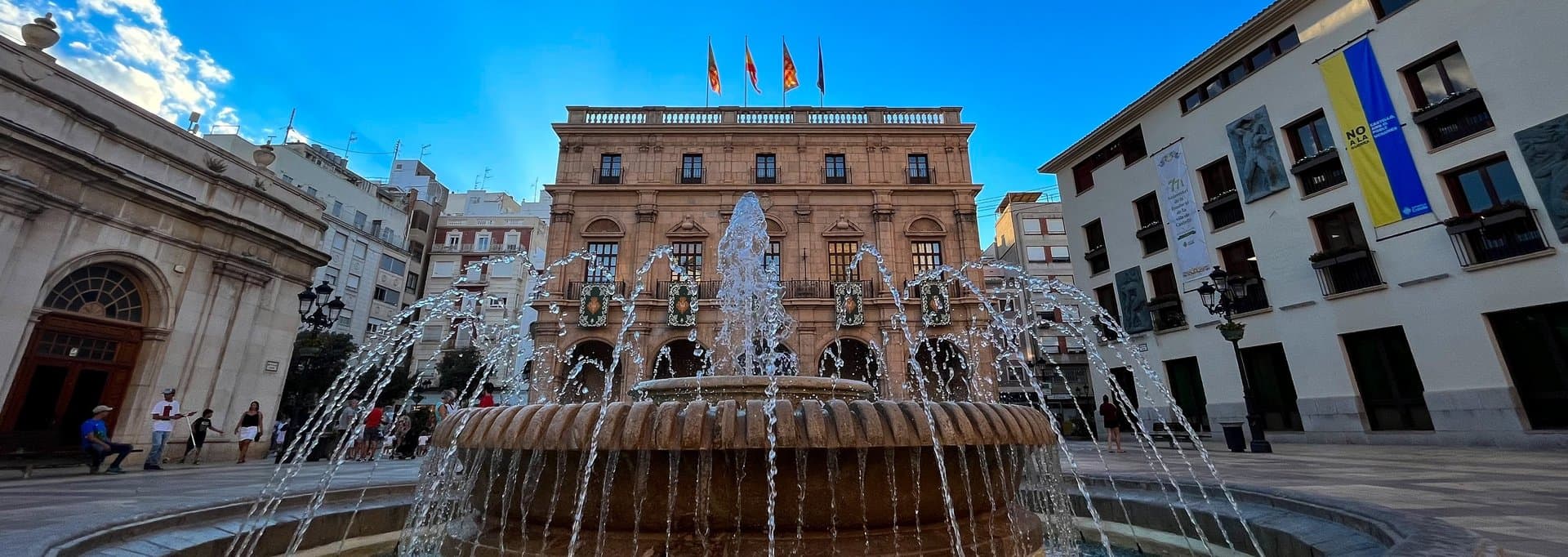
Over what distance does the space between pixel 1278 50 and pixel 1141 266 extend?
274 inches

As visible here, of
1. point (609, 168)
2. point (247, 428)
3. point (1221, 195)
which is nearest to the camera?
point (247, 428)

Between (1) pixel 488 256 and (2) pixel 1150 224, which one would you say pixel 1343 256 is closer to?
(2) pixel 1150 224

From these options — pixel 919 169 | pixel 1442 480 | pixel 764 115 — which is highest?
pixel 764 115

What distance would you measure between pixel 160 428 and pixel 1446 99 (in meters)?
25.4

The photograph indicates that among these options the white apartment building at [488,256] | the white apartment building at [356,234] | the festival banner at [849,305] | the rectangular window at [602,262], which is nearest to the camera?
the festival banner at [849,305]

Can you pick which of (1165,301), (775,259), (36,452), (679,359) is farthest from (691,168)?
(36,452)

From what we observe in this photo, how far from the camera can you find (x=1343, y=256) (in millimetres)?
13234

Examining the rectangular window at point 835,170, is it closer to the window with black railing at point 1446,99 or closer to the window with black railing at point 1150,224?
the window with black railing at point 1150,224

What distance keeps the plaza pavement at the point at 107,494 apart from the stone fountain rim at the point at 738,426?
2.03m

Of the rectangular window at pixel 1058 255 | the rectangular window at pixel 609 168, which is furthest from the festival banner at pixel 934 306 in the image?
the rectangular window at pixel 1058 255

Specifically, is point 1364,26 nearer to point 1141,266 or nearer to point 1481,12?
point 1481,12

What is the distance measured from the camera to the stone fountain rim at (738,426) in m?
2.56

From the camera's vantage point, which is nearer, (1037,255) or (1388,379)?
(1388,379)

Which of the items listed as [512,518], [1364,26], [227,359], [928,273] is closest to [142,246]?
[227,359]
